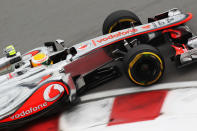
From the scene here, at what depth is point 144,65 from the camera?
3281 millimetres

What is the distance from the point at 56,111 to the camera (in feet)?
12.0

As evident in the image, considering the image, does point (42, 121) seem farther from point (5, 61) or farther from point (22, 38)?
point (22, 38)

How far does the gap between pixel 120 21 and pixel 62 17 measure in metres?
2.53

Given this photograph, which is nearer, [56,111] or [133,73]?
[133,73]

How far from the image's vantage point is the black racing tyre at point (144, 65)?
317 cm

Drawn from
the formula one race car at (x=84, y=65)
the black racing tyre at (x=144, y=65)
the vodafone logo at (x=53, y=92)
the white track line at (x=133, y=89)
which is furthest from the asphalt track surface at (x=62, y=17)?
the vodafone logo at (x=53, y=92)

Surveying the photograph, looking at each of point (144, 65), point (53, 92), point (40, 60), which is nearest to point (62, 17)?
point (40, 60)

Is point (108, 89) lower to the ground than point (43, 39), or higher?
lower

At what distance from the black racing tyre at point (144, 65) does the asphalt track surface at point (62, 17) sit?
1.56 meters

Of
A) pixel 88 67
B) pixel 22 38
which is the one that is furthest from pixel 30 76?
pixel 22 38

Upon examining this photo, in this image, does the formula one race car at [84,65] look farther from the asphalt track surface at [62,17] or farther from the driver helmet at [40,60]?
the asphalt track surface at [62,17]

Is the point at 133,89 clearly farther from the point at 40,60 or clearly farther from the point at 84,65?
the point at 40,60

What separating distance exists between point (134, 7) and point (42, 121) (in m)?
3.34

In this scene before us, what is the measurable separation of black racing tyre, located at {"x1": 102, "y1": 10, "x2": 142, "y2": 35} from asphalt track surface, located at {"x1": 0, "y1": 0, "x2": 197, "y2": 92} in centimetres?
113
